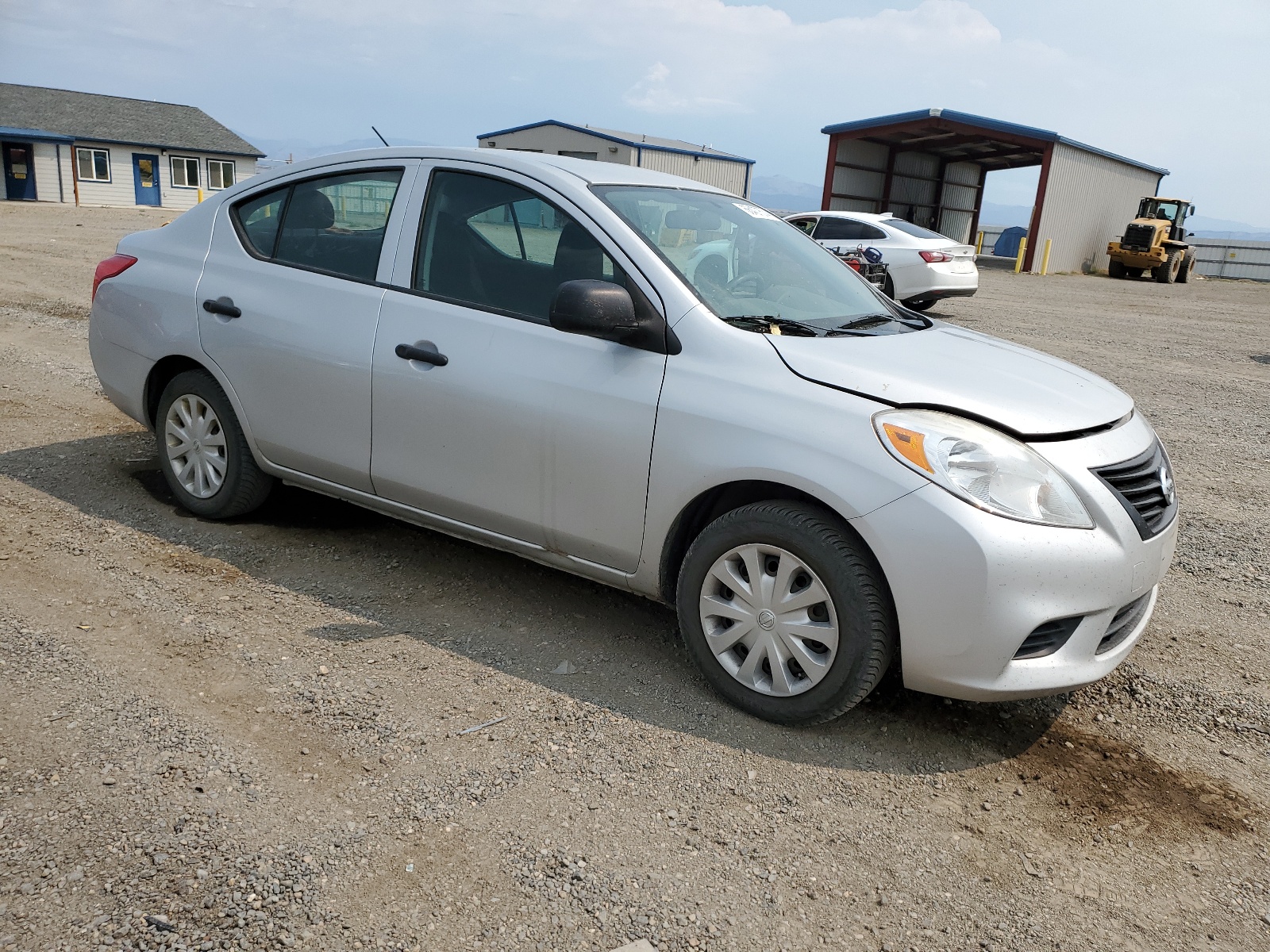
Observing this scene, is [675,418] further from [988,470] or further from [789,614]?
[988,470]

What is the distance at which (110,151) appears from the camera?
44.8m

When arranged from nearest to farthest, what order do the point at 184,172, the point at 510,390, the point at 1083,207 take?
the point at 510,390 < the point at 1083,207 < the point at 184,172

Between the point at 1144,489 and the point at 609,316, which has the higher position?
the point at 609,316

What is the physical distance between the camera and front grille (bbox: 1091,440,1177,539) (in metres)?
3.18

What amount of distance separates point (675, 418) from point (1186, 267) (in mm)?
34568

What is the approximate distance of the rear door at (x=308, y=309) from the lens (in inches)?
166

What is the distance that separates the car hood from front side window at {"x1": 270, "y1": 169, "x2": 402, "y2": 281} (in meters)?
1.85

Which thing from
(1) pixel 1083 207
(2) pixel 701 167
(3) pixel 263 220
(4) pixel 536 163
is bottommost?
(3) pixel 263 220

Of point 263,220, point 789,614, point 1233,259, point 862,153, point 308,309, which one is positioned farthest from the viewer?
point 1233,259

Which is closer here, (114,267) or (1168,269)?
(114,267)

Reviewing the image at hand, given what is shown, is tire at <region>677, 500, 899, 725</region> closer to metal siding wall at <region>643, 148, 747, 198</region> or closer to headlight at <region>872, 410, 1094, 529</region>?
headlight at <region>872, 410, 1094, 529</region>

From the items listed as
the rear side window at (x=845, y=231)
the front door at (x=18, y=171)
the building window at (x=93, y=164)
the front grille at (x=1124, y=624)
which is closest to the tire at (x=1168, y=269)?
the rear side window at (x=845, y=231)

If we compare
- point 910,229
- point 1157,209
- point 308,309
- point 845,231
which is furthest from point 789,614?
point 1157,209

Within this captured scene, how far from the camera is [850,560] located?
10.2 ft
